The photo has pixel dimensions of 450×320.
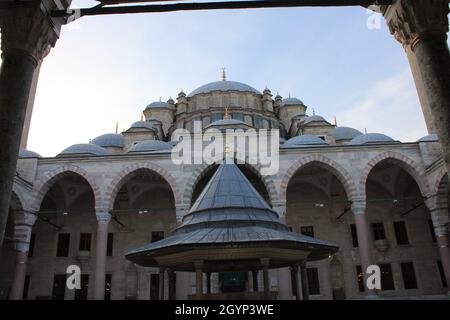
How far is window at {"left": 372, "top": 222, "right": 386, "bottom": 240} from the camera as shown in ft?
57.5

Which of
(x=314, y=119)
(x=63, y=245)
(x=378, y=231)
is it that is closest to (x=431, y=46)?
(x=378, y=231)

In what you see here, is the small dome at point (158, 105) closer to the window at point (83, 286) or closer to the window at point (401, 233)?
the window at point (83, 286)

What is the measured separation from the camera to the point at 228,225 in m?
5.66

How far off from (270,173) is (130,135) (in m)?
10.6

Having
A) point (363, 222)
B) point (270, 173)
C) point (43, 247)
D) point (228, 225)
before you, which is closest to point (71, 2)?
point (228, 225)

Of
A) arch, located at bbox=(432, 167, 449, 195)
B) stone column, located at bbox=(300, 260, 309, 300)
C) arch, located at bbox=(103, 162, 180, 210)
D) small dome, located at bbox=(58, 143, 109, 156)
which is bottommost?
stone column, located at bbox=(300, 260, 309, 300)

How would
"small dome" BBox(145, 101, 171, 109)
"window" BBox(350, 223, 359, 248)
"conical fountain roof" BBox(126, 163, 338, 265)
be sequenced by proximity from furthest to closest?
1. "small dome" BBox(145, 101, 171, 109)
2. "window" BBox(350, 223, 359, 248)
3. "conical fountain roof" BBox(126, 163, 338, 265)

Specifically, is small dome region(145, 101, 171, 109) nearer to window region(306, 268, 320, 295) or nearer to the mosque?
the mosque

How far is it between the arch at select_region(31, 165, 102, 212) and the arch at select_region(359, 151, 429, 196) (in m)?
10.5

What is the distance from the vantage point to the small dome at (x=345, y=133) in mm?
23141

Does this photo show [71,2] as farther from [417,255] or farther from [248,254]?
[417,255]

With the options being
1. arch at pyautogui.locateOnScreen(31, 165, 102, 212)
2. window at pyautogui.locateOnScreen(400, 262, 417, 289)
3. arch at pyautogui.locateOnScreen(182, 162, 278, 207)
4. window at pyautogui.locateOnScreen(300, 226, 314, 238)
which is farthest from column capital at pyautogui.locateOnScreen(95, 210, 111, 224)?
window at pyautogui.locateOnScreen(400, 262, 417, 289)

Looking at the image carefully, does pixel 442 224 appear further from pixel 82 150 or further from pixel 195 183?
pixel 82 150

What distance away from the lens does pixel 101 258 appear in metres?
13.9
